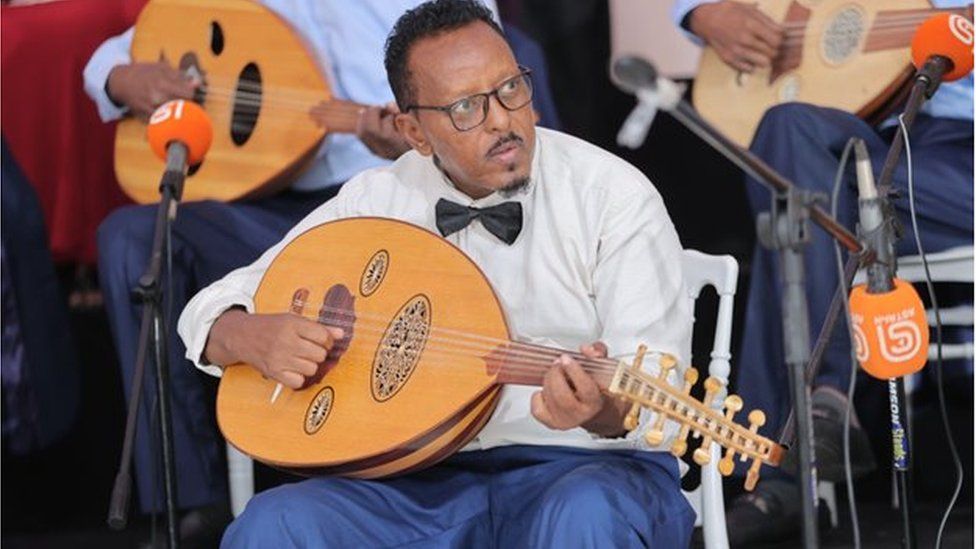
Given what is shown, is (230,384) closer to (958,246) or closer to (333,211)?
(333,211)

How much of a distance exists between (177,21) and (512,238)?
5.03ft

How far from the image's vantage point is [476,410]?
2887 mm

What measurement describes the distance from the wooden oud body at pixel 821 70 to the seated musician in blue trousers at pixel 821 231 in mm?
49

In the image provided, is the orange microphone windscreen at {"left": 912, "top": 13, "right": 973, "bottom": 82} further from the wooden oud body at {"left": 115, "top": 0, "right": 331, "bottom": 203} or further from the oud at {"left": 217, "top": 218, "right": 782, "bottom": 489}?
the wooden oud body at {"left": 115, "top": 0, "right": 331, "bottom": 203}

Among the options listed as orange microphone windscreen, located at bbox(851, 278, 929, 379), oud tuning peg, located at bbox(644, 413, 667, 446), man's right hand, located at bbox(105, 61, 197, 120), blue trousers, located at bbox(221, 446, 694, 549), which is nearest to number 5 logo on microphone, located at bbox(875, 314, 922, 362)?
orange microphone windscreen, located at bbox(851, 278, 929, 379)

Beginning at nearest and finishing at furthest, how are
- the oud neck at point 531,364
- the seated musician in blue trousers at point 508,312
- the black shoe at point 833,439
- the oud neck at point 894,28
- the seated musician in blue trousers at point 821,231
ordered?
the oud neck at point 531,364, the seated musician in blue trousers at point 508,312, the black shoe at point 833,439, the seated musician in blue trousers at point 821,231, the oud neck at point 894,28

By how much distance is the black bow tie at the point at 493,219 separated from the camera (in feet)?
10.4

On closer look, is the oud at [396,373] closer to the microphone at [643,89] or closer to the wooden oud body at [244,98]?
the microphone at [643,89]

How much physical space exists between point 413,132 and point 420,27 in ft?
0.63

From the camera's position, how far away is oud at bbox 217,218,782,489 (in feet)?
8.88

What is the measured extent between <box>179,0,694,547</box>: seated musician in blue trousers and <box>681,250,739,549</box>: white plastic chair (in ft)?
0.84

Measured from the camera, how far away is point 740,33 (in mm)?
4277

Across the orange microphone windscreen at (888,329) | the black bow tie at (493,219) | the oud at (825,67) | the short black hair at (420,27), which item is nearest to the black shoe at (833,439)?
the oud at (825,67)

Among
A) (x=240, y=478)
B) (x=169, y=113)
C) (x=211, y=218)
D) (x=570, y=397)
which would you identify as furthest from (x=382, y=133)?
(x=570, y=397)
